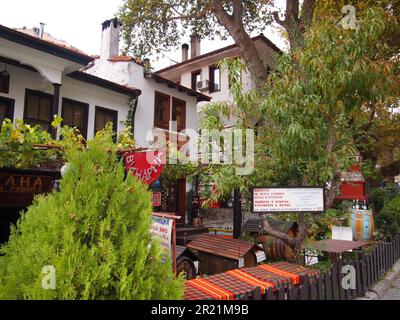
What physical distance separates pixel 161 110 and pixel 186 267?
11.6 metres

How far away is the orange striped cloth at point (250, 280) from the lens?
13.3ft

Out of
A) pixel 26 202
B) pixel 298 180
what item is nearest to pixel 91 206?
pixel 26 202

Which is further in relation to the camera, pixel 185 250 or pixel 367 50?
pixel 185 250

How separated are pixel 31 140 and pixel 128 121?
9.64 metres

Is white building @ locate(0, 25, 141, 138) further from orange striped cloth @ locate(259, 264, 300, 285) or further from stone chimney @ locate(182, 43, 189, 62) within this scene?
stone chimney @ locate(182, 43, 189, 62)

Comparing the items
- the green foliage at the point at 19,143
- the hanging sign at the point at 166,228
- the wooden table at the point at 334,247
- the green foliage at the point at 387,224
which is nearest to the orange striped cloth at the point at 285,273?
the hanging sign at the point at 166,228

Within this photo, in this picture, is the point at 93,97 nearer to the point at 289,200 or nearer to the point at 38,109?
the point at 38,109

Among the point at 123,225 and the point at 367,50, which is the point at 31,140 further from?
the point at 367,50

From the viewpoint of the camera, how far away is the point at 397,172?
17.6m

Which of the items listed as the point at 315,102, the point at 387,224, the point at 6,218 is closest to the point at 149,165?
the point at 315,102

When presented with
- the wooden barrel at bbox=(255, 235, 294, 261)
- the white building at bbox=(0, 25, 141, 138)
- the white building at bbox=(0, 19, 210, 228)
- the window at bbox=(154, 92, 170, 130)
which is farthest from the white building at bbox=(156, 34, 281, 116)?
the wooden barrel at bbox=(255, 235, 294, 261)

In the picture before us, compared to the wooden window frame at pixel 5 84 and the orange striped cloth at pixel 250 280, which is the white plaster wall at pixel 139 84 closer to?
the wooden window frame at pixel 5 84

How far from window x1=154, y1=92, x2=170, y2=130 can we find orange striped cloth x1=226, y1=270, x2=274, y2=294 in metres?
12.1

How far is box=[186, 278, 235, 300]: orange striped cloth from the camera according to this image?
361 centimetres
